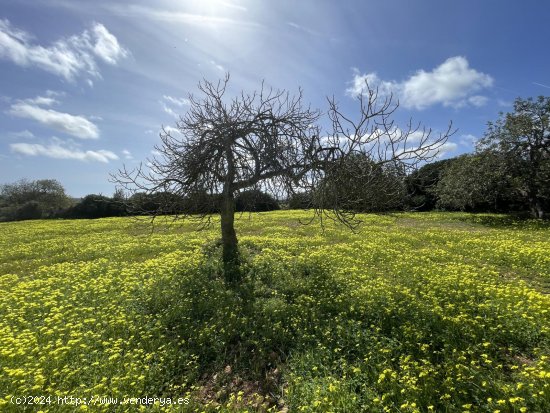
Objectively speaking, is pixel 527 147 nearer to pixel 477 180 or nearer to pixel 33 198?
pixel 477 180

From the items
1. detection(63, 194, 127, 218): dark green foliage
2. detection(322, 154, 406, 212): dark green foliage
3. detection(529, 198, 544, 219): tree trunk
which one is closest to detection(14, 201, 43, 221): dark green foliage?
detection(63, 194, 127, 218): dark green foliage

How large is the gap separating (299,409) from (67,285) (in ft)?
26.8

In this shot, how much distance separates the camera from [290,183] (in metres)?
10.5

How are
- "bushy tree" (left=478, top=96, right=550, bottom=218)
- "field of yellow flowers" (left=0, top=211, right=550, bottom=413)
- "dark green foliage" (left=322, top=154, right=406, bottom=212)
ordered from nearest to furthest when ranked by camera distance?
"field of yellow flowers" (left=0, top=211, right=550, bottom=413) < "dark green foliage" (left=322, top=154, right=406, bottom=212) < "bushy tree" (left=478, top=96, right=550, bottom=218)

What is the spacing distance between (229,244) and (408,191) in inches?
829

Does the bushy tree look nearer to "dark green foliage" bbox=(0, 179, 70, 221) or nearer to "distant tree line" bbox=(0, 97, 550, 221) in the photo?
"distant tree line" bbox=(0, 97, 550, 221)

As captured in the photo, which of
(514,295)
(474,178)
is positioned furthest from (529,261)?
(474,178)

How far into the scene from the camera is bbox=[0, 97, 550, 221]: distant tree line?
834 cm

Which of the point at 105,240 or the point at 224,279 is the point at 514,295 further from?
the point at 105,240

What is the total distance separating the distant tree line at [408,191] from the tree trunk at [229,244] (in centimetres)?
40

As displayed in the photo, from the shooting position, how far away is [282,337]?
6.13 metres

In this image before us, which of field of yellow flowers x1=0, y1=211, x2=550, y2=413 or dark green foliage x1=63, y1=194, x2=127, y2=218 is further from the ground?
dark green foliage x1=63, y1=194, x2=127, y2=218

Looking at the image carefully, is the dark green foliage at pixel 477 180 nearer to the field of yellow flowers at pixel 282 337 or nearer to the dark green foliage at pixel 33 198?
the field of yellow flowers at pixel 282 337

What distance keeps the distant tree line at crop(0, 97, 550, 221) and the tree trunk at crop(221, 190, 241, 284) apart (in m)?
0.40
